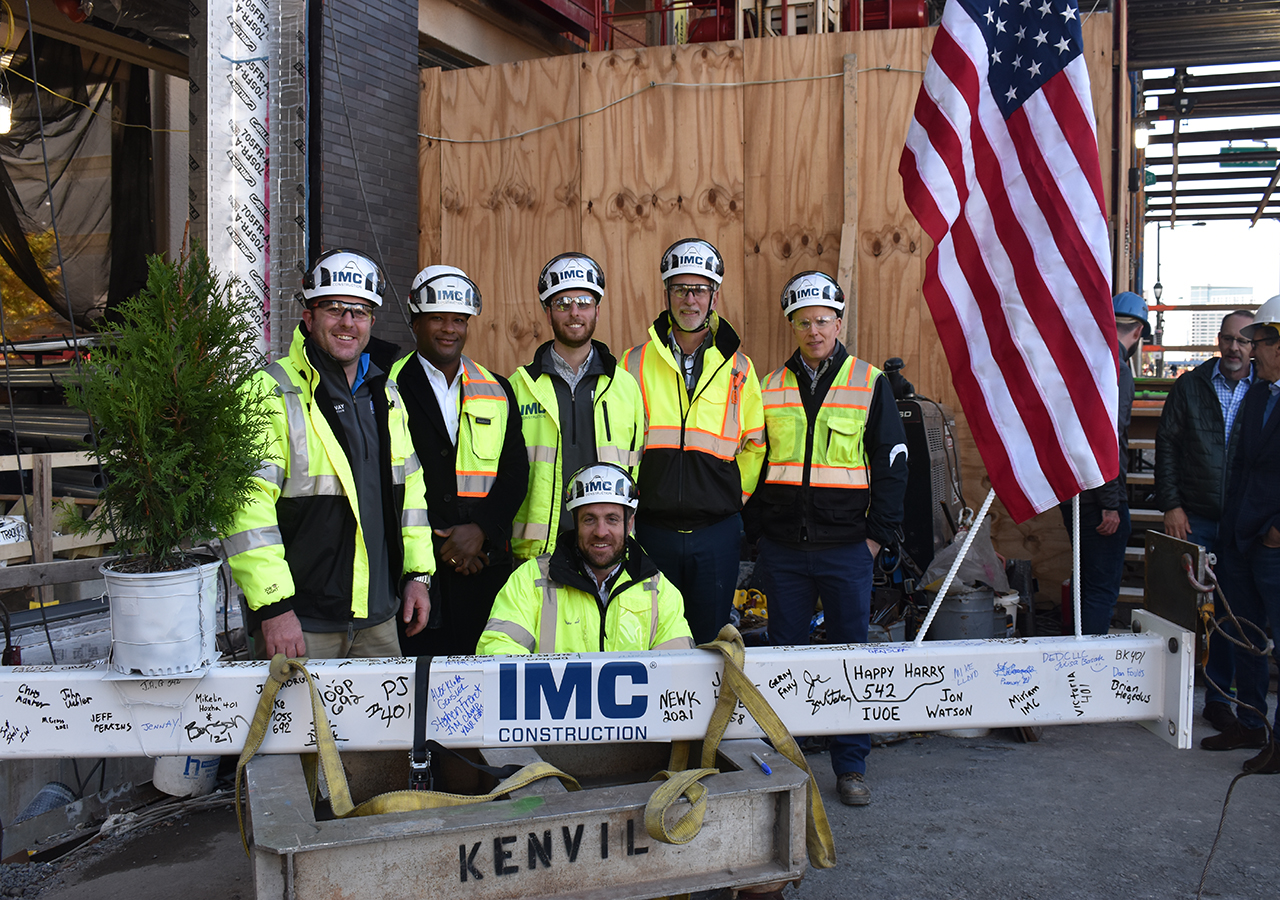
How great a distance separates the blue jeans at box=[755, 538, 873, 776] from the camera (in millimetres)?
4414

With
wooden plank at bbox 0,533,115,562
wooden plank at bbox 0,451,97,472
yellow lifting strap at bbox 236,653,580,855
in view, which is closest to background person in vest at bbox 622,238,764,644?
yellow lifting strap at bbox 236,653,580,855

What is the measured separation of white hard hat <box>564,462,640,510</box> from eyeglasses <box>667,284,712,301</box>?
118 cm

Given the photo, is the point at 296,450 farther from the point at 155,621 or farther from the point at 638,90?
the point at 638,90

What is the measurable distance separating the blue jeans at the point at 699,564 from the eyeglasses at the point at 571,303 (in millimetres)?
1063

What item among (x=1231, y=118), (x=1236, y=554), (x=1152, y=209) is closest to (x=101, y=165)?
(x=1236, y=554)

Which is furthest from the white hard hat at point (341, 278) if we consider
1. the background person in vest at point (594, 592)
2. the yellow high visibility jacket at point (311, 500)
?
the background person in vest at point (594, 592)

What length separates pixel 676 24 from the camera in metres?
13.9

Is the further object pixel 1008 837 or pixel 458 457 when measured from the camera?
pixel 458 457

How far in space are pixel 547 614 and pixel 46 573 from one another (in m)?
2.69

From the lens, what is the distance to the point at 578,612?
141 inches

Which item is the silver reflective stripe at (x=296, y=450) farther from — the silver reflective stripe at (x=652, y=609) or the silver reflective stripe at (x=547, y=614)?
the silver reflective stripe at (x=652, y=609)

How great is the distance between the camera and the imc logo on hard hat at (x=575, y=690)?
257 cm

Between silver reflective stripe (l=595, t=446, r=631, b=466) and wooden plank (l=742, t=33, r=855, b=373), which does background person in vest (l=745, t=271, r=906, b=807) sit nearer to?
silver reflective stripe (l=595, t=446, r=631, b=466)

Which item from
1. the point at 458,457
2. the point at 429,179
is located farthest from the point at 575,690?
the point at 429,179
